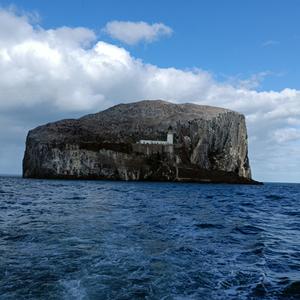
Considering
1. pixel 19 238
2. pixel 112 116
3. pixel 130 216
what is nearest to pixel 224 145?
pixel 112 116

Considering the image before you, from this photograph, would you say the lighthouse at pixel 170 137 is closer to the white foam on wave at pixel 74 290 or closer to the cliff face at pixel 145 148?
the cliff face at pixel 145 148

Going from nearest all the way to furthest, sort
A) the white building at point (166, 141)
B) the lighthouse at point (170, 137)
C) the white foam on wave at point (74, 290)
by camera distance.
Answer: the white foam on wave at point (74, 290) < the white building at point (166, 141) < the lighthouse at point (170, 137)

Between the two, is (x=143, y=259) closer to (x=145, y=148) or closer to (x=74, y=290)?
(x=74, y=290)

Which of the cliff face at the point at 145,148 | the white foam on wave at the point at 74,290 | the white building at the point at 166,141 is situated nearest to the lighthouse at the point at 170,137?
the white building at the point at 166,141

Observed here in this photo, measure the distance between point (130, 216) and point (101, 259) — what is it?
1273 centimetres

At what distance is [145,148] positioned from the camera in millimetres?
133500

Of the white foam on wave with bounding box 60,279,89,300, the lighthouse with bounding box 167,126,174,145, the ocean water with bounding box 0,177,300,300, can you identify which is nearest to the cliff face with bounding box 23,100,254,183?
the lighthouse with bounding box 167,126,174,145

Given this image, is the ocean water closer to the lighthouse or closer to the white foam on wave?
the white foam on wave

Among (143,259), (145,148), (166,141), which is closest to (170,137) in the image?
(166,141)

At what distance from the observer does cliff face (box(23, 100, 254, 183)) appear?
13175 cm

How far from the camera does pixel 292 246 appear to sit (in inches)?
764

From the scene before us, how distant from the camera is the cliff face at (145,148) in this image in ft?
432

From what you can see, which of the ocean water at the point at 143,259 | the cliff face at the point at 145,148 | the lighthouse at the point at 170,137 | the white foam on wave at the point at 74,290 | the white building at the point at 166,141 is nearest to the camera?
the white foam on wave at the point at 74,290

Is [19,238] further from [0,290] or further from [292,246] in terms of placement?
[292,246]
